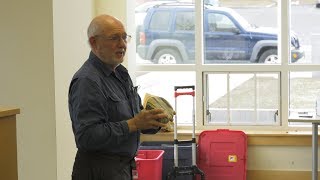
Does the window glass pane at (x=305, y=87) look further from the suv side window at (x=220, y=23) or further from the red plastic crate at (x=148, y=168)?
the red plastic crate at (x=148, y=168)

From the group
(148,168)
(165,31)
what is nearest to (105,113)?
(148,168)

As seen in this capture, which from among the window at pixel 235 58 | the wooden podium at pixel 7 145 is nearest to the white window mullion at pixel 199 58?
the window at pixel 235 58

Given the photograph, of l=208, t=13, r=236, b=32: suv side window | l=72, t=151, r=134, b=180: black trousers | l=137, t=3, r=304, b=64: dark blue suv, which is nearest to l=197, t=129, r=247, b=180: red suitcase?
l=137, t=3, r=304, b=64: dark blue suv

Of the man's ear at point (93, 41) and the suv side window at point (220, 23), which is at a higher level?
the suv side window at point (220, 23)

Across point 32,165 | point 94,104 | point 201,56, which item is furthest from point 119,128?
point 201,56

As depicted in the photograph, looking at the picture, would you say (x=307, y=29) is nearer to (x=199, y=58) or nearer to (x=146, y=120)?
(x=199, y=58)

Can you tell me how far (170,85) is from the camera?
4.51 meters

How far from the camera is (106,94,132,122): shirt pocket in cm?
197

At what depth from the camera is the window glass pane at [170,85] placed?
14.6 feet

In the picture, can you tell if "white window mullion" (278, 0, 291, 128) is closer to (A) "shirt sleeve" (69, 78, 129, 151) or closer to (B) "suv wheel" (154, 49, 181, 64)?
(B) "suv wheel" (154, 49, 181, 64)

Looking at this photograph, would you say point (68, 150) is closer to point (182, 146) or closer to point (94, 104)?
point (182, 146)

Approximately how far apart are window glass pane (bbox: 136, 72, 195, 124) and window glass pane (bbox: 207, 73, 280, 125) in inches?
7.5

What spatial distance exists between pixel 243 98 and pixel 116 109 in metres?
2.58

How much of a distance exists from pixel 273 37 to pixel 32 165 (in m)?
2.41
